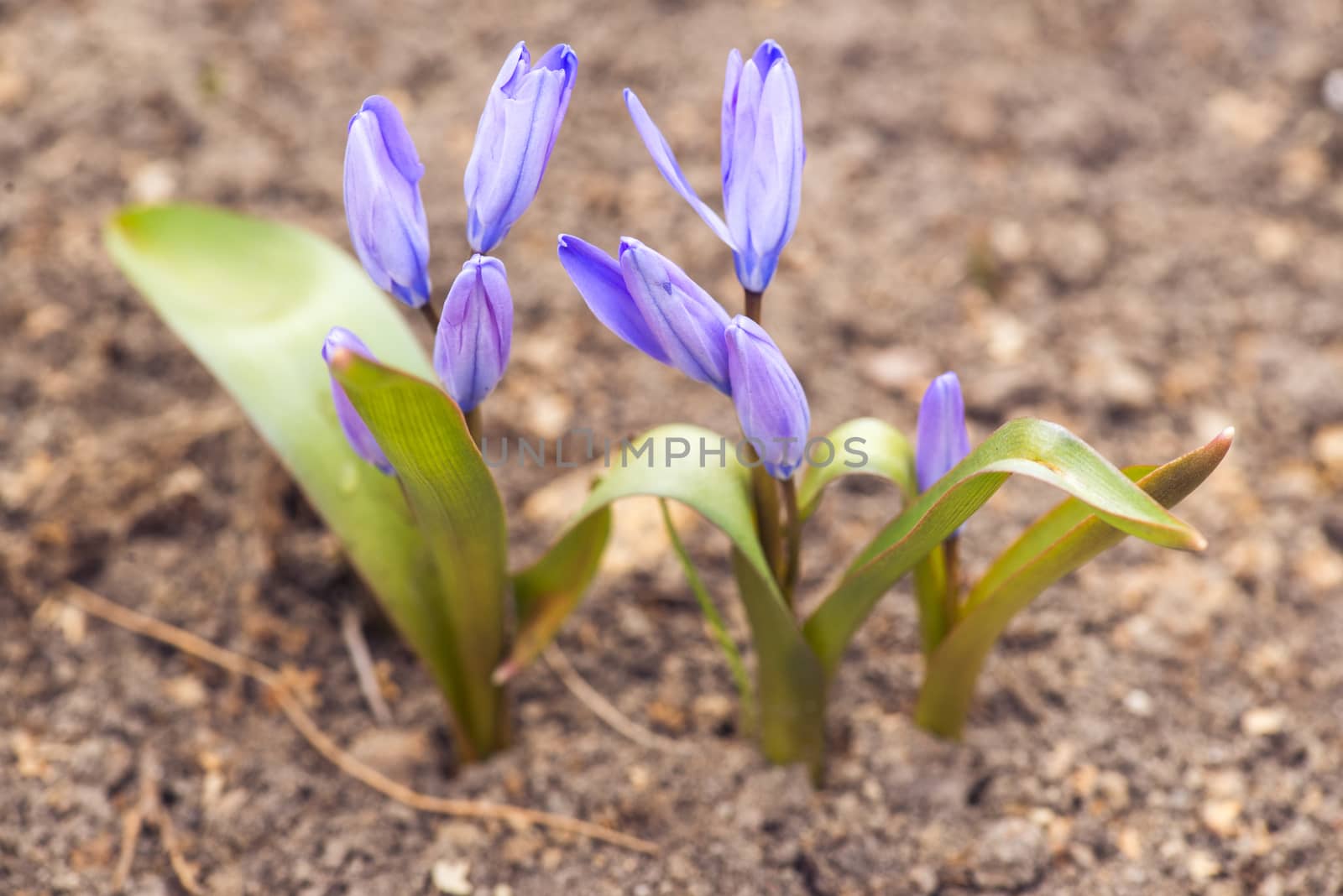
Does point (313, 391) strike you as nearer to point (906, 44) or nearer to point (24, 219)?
point (24, 219)

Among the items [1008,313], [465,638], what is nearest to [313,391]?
[465,638]

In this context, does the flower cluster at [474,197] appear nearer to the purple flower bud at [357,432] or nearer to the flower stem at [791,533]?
the purple flower bud at [357,432]

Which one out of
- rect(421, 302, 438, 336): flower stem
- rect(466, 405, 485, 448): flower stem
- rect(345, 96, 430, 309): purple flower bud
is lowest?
rect(466, 405, 485, 448): flower stem

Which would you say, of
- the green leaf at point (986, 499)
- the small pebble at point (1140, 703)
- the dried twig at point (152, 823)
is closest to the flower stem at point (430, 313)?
the green leaf at point (986, 499)

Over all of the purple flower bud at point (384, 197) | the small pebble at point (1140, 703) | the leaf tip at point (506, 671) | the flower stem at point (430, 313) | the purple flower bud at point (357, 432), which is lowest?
the leaf tip at point (506, 671)

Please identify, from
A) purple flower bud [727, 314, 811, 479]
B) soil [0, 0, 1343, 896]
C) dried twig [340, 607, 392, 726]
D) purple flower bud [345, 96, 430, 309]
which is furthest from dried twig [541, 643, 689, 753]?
purple flower bud [345, 96, 430, 309]

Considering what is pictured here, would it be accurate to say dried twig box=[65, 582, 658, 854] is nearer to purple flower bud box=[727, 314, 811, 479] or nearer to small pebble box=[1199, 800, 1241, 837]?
purple flower bud box=[727, 314, 811, 479]
